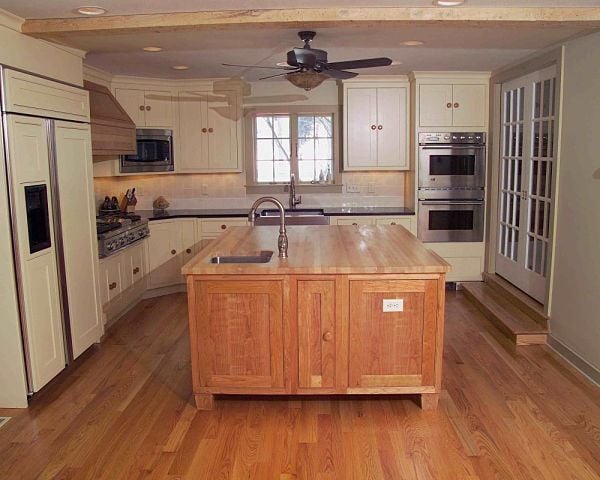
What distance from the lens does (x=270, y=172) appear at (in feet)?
21.4

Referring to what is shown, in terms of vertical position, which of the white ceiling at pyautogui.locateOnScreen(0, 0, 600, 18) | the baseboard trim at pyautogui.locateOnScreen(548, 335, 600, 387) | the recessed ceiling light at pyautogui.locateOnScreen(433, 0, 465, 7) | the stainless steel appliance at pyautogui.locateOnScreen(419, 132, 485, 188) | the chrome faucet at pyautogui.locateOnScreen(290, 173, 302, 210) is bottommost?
the baseboard trim at pyautogui.locateOnScreen(548, 335, 600, 387)

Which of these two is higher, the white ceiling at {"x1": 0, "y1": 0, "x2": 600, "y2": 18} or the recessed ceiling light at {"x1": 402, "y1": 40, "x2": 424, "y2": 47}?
the recessed ceiling light at {"x1": 402, "y1": 40, "x2": 424, "y2": 47}

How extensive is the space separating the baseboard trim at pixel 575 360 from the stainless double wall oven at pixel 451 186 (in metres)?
1.91

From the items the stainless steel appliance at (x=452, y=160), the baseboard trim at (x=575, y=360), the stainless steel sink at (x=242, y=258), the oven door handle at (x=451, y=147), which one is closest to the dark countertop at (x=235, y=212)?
the stainless steel appliance at (x=452, y=160)

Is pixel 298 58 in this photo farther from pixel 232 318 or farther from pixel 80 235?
pixel 80 235

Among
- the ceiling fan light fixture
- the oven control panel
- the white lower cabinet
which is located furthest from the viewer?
the oven control panel

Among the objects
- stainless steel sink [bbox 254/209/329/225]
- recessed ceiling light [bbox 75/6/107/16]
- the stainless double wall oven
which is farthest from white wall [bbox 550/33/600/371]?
recessed ceiling light [bbox 75/6/107/16]

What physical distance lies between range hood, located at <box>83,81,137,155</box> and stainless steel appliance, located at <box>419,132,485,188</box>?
117 inches

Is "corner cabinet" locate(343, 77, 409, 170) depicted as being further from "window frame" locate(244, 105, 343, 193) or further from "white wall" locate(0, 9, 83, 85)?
"white wall" locate(0, 9, 83, 85)

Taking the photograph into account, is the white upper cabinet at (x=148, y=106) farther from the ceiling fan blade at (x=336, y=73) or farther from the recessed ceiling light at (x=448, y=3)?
the recessed ceiling light at (x=448, y=3)

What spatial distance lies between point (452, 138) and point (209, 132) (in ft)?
8.51

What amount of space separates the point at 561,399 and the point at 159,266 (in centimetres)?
400

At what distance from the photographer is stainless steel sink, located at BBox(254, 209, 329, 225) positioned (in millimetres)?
5980

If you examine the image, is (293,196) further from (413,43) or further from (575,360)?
(575,360)
